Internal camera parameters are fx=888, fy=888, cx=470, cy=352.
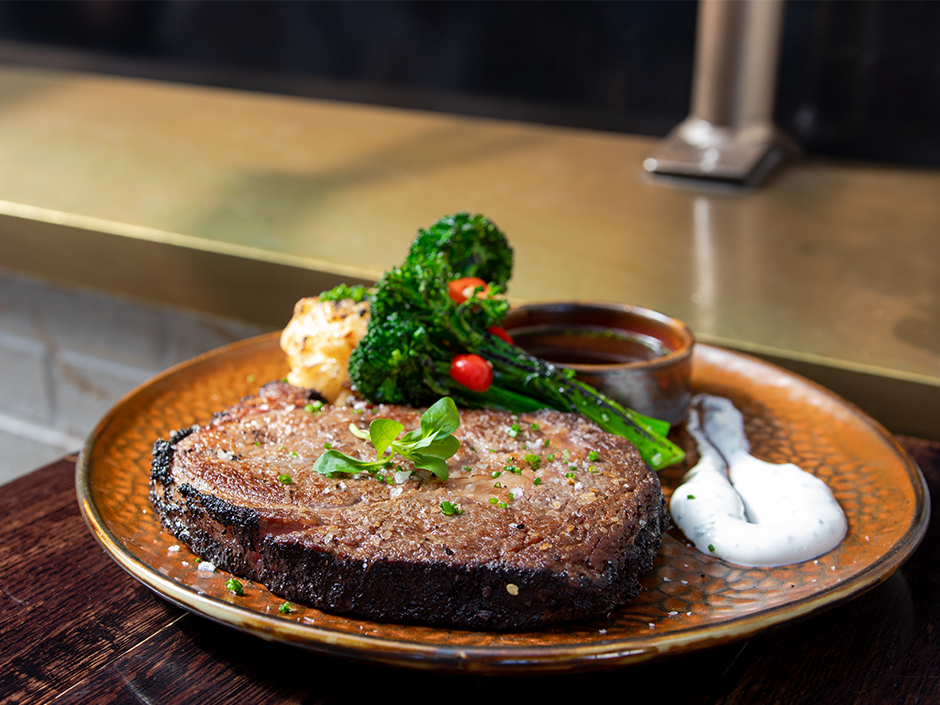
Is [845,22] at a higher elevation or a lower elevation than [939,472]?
higher

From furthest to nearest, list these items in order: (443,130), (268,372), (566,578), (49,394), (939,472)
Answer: (443,130)
(49,394)
(268,372)
(939,472)
(566,578)

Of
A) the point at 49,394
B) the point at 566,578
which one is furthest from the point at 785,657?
the point at 49,394

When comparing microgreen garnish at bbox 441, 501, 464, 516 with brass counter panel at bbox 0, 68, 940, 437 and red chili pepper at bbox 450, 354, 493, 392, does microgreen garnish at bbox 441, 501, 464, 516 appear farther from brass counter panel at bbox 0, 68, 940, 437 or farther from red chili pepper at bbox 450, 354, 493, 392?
brass counter panel at bbox 0, 68, 940, 437

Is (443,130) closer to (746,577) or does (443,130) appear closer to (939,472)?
(939,472)

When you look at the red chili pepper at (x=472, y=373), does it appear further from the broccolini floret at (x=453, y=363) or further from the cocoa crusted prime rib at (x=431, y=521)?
the cocoa crusted prime rib at (x=431, y=521)

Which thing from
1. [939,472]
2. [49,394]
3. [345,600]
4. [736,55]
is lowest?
[49,394]

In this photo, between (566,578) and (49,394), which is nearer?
(566,578)

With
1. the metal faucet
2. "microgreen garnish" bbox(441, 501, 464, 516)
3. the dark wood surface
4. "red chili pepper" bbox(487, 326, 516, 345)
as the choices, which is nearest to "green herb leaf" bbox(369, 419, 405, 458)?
"microgreen garnish" bbox(441, 501, 464, 516)
